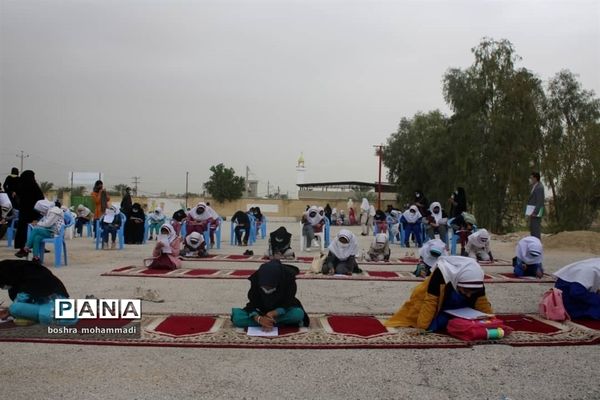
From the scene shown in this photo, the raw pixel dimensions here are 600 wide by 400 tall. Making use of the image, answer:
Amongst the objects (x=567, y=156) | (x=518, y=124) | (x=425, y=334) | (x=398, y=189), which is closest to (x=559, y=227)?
(x=567, y=156)

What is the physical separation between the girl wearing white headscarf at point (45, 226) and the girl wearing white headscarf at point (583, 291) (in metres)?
6.74

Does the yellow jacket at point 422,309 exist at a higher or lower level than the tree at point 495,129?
lower

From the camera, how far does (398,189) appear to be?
97.1 feet

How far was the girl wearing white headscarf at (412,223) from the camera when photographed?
13117 millimetres

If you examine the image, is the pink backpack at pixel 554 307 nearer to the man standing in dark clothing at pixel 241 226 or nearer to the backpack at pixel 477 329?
the backpack at pixel 477 329

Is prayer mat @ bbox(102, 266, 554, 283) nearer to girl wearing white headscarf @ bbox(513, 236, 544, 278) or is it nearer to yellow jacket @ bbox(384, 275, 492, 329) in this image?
girl wearing white headscarf @ bbox(513, 236, 544, 278)

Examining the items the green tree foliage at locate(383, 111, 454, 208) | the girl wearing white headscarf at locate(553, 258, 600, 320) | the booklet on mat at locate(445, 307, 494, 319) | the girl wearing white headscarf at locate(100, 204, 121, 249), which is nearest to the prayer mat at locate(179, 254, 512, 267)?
the girl wearing white headscarf at locate(100, 204, 121, 249)

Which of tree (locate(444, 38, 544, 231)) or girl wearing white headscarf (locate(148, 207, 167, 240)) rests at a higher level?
tree (locate(444, 38, 544, 231))

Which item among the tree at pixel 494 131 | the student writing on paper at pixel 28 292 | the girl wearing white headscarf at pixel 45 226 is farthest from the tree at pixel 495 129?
the student writing on paper at pixel 28 292

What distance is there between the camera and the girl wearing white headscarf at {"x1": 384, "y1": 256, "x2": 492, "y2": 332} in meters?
4.25

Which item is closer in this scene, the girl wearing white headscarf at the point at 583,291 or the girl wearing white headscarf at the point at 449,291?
the girl wearing white headscarf at the point at 449,291

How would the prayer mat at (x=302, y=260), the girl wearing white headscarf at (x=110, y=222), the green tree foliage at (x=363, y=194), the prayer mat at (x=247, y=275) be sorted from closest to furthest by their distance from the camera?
the prayer mat at (x=247, y=275) → the prayer mat at (x=302, y=260) → the girl wearing white headscarf at (x=110, y=222) → the green tree foliage at (x=363, y=194)

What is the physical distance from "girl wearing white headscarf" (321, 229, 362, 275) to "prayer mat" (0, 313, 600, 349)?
2.94 meters

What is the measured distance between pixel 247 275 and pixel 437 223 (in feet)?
19.5
